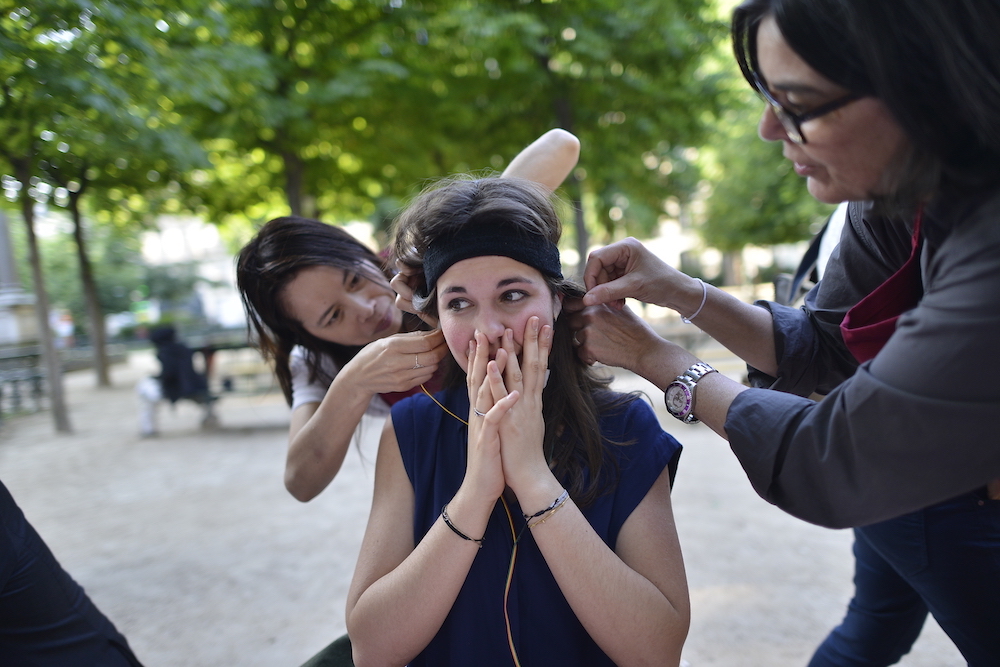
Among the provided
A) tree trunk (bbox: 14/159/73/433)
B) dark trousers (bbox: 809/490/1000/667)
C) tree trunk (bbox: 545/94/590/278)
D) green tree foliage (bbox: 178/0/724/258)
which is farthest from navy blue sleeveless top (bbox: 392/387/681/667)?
tree trunk (bbox: 14/159/73/433)

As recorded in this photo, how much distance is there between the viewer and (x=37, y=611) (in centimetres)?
179

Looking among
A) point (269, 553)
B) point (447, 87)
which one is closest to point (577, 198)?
point (447, 87)

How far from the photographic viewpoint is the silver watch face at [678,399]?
1.57 meters

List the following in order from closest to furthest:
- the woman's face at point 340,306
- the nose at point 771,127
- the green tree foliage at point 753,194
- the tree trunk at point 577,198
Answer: the nose at point 771,127, the woman's face at point 340,306, the tree trunk at point 577,198, the green tree foliage at point 753,194

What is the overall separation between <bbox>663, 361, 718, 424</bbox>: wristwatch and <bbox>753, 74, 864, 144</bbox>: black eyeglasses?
0.58 metres

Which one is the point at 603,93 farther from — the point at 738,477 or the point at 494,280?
the point at 494,280

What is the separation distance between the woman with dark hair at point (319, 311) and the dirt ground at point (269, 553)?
1.29 feet

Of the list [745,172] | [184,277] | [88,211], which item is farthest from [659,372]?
[184,277]

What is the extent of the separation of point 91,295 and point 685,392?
14631 mm

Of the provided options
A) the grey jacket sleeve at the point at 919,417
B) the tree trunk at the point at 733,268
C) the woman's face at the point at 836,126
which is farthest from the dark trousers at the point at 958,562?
the tree trunk at the point at 733,268

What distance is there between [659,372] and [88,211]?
1378 centimetres

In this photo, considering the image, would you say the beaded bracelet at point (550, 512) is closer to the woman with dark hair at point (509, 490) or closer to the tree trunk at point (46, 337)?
the woman with dark hair at point (509, 490)

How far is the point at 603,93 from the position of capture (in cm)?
1019

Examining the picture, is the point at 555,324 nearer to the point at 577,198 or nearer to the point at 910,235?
the point at 910,235
